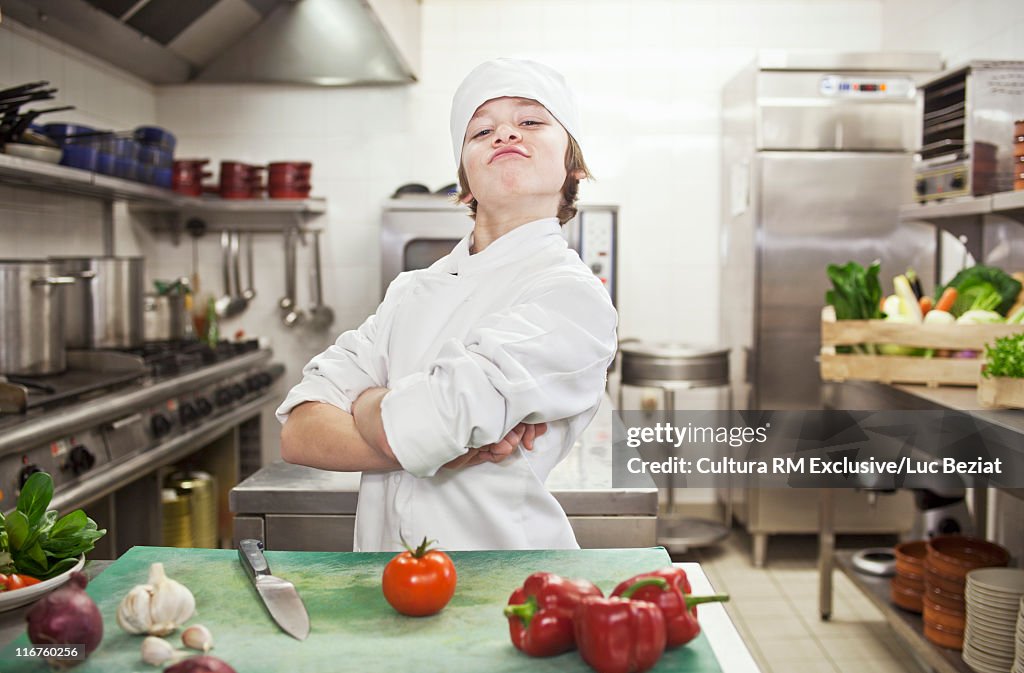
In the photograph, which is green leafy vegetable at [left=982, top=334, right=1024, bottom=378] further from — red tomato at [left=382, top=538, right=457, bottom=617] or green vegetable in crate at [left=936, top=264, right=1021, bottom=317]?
red tomato at [left=382, top=538, right=457, bottom=617]

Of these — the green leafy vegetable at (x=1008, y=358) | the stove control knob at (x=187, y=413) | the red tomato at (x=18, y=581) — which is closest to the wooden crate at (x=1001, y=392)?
the green leafy vegetable at (x=1008, y=358)

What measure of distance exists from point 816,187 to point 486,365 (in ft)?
8.86

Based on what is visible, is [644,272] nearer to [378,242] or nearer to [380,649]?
[378,242]

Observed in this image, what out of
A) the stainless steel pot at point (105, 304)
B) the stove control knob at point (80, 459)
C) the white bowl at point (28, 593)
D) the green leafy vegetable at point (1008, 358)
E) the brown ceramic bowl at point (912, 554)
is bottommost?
the brown ceramic bowl at point (912, 554)

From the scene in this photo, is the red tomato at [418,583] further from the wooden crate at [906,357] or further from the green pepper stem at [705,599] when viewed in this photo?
the wooden crate at [906,357]

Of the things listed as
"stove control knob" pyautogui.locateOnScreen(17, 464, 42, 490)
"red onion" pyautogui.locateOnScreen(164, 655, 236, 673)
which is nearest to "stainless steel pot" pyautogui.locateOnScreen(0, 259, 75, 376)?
"stove control knob" pyautogui.locateOnScreen(17, 464, 42, 490)

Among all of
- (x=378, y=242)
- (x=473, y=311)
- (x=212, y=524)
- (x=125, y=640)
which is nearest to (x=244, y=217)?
Answer: (x=378, y=242)

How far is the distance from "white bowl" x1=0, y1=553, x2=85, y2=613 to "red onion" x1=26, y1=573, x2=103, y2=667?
0.49 ft

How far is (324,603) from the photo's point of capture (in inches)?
37.1

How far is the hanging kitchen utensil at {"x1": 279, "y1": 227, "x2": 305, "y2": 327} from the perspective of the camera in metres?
3.83

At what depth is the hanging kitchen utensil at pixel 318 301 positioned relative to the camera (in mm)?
3834

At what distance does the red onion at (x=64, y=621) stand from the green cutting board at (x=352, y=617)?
25 mm

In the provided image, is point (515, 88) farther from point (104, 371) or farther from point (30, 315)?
point (104, 371)

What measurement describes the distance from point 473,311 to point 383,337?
144 mm
